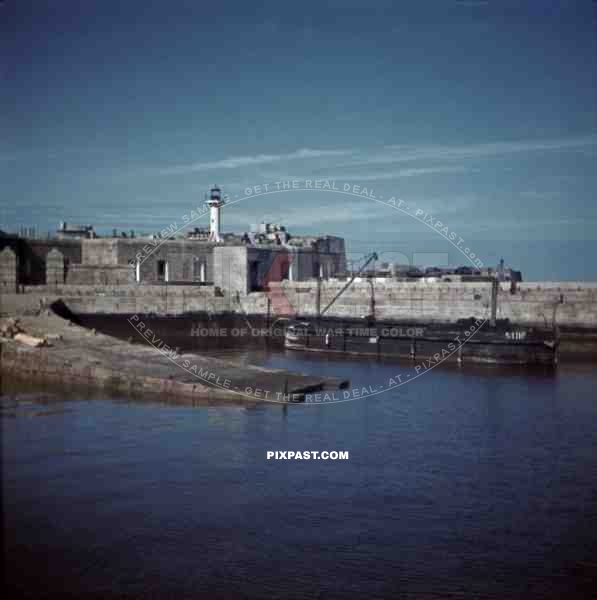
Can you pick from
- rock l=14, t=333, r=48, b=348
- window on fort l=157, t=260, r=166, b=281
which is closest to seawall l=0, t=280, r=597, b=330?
window on fort l=157, t=260, r=166, b=281

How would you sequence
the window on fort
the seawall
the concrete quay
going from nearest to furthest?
the concrete quay, the seawall, the window on fort

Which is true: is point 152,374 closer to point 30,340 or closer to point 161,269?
point 30,340

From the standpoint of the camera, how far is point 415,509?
264 inches

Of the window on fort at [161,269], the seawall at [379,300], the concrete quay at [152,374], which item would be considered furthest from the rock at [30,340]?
the window on fort at [161,269]

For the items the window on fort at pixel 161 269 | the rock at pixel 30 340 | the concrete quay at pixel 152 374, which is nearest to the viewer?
the concrete quay at pixel 152 374

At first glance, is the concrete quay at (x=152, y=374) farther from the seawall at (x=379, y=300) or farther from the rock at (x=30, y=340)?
the seawall at (x=379, y=300)

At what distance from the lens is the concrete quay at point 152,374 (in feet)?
38.0

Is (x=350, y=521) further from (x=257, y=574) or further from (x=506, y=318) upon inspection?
(x=506, y=318)

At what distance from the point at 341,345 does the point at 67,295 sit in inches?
358

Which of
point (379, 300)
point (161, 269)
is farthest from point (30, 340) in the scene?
point (379, 300)

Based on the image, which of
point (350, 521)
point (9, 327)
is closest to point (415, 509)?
point (350, 521)

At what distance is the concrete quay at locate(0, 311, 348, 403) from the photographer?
1157cm

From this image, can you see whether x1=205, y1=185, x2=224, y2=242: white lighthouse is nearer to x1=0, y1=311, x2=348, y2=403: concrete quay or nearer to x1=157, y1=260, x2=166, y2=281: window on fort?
x1=157, y1=260, x2=166, y2=281: window on fort

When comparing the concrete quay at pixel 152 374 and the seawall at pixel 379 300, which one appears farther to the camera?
the seawall at pixel 379 300
